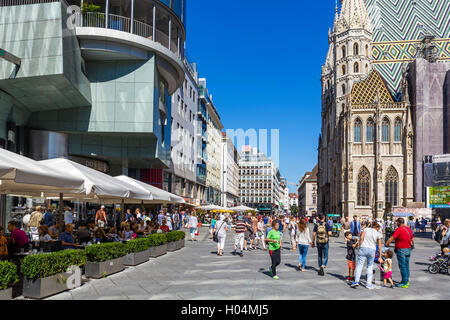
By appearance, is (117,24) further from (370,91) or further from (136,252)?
(370,91)

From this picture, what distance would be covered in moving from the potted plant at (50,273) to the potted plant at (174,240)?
28.3 feet

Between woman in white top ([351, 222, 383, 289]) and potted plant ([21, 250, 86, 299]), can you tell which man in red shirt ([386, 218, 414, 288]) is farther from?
potted plant ([21, 250, 86, 299])

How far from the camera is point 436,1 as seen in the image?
258ft

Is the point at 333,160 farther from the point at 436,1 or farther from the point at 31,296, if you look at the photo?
the point at 31,296

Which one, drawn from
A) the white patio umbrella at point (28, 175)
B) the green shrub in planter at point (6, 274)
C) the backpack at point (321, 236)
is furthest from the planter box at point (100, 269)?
the backpack at point (321, 236)

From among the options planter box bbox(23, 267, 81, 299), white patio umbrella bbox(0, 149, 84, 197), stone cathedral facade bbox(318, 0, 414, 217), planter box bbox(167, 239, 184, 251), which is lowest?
planter box bbox(167, 239, 184, 251)

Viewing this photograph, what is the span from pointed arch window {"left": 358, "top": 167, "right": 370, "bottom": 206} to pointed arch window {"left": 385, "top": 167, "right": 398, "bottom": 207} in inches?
106

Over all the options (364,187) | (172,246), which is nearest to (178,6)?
(172,246)

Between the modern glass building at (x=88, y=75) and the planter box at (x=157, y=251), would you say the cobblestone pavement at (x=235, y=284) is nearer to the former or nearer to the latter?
the planter box at (x=157, y=251)

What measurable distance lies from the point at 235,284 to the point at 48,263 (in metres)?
4.39

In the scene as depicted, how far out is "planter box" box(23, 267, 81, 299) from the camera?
27.0 ft

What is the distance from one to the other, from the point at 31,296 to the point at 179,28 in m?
25.7

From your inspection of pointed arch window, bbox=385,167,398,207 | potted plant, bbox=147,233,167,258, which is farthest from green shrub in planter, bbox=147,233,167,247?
pointed arch window, bbox=385,167,398,207

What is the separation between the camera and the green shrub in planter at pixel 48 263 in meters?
8.10
